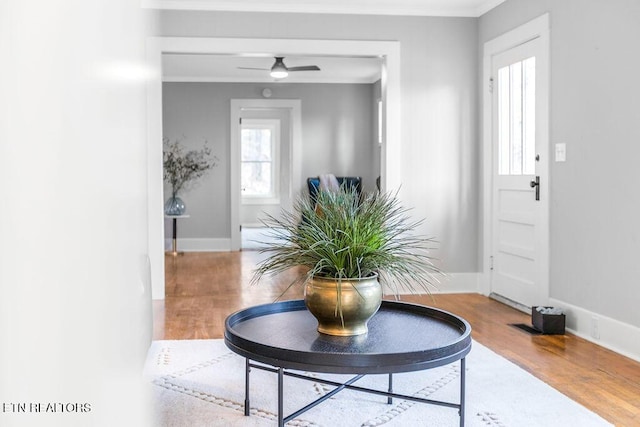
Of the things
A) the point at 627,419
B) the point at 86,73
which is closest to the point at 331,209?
the point at 627,419

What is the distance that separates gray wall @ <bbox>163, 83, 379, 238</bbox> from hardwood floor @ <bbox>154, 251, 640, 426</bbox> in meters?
2.01

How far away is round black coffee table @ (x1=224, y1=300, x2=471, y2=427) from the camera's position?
5.94 ft

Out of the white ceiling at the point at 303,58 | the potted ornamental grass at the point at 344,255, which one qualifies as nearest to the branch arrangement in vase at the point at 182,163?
the white ceiling at the point at 303,58

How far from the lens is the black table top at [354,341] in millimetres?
1811

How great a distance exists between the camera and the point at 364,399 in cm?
267

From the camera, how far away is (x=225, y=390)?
2.79 meters

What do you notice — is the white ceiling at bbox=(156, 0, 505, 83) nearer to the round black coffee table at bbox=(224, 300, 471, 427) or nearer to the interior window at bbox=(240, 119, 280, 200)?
the round black coffee table at bbox=(224, 300, 471, 427)

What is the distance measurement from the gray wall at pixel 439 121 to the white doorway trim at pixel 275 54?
71mm

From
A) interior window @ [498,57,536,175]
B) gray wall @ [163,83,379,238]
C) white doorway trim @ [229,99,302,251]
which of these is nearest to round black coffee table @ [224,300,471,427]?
interior window @ [498,57,536,175]

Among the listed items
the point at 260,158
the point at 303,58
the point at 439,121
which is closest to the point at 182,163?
the point at 303,58

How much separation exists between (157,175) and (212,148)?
144 inches

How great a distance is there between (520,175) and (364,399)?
104 inches

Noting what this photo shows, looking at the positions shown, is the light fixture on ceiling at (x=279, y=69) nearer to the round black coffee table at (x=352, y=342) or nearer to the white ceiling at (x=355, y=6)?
the white ceiling at (x=355, y=6)

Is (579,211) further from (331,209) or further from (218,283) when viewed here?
(218,283)
